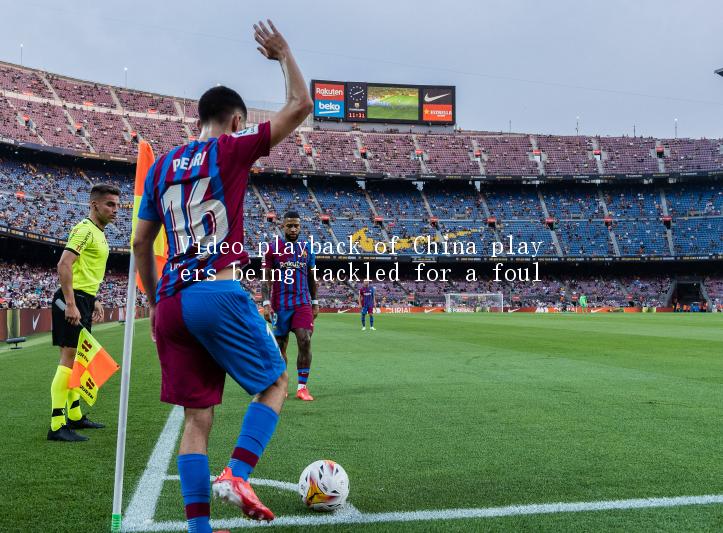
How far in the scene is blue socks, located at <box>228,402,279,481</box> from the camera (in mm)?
3162

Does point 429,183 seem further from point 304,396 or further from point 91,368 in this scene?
point 91,368

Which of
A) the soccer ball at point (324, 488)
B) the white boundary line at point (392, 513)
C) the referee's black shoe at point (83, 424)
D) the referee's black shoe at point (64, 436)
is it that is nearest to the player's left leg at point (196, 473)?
the white boundary line at point (392, 513)

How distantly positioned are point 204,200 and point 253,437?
3.96 ft

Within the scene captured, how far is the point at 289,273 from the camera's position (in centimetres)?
866

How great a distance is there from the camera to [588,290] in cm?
6222

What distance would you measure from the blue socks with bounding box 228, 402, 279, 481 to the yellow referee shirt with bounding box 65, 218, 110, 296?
3505mm

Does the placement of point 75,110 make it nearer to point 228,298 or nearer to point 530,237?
point 530,237

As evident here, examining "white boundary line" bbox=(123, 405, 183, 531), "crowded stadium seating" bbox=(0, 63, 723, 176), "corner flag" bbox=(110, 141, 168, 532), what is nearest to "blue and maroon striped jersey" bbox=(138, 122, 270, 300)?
"corner flag" bbox=(110, 141, 168, 532)

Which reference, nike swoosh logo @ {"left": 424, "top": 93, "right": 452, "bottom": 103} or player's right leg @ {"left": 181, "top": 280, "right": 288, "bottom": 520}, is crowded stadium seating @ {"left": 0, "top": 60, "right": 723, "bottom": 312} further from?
player's right leg @ {"left": 181, "top": 280, "right": 288, "bottom": 520}

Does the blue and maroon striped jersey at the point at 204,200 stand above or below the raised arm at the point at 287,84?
below

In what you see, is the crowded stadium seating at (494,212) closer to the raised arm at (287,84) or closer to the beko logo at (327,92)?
the beko logo at (327,92)

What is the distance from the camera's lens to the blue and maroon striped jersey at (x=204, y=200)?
320cm

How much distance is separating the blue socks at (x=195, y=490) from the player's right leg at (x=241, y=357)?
7 centimetres

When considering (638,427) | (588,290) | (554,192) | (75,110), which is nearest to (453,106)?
(554,192)
